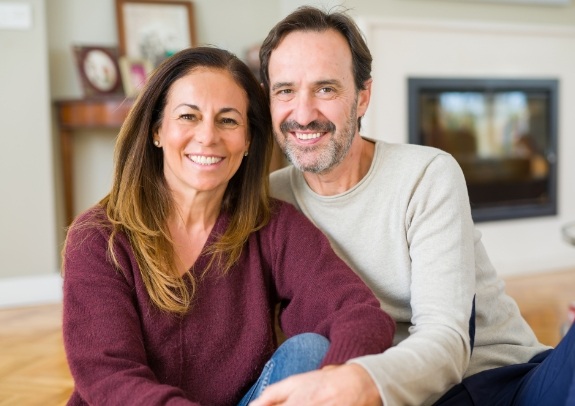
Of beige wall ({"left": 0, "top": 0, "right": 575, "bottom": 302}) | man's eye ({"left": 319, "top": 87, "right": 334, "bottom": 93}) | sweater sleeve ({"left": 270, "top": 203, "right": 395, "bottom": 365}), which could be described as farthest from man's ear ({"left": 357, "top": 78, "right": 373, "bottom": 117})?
beige wall ({"left": 0, "top": 0, "right": 575, "bottom": 302})

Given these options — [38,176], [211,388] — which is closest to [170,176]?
[211,388]

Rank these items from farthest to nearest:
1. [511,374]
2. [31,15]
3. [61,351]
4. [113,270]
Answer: [31,15] → [61,351] → [511,374] → [113,270]

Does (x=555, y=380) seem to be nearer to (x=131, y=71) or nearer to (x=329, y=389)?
(x=329, y=389)

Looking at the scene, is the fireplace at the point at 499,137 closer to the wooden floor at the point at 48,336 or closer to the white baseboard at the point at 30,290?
the wooden floor at the point at 48,336

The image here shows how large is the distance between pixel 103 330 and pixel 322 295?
44 cm

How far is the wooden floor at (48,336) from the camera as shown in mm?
2455

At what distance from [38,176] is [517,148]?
2.88 m

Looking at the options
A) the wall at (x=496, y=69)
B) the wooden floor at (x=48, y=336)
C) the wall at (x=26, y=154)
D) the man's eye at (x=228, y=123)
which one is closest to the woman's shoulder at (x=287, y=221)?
the man's eye at (x=228, y=123)

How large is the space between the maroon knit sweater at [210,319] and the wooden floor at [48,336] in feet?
3.63

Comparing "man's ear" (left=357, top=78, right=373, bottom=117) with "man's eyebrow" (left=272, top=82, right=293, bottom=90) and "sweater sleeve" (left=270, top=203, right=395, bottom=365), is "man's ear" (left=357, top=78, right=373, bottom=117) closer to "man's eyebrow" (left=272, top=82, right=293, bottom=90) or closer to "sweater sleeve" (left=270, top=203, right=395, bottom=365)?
"man's eyebrow" (left=272, top=82, right=293, bottom=90)

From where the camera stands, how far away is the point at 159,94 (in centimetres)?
152

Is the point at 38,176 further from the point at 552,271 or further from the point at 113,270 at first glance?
the point at 552,271

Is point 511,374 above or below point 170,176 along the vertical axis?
below

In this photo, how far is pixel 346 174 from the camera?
1652mm
